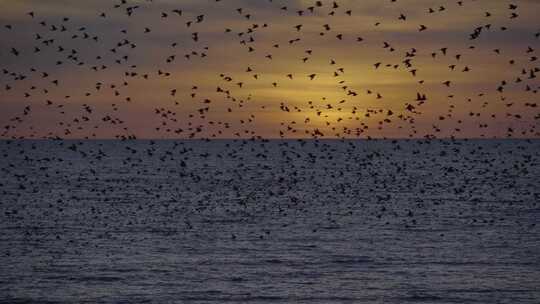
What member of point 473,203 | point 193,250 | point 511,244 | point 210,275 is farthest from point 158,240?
point 473,203

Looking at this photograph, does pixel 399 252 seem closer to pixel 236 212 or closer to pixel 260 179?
pixel 236 212

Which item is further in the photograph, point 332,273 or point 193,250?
point 193,250

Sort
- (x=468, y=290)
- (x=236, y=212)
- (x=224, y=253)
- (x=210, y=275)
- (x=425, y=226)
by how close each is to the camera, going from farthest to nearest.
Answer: (x=236, y=212) → (x=425, y=226) → (x=224, y=253) → (x=210, y=275) → (x=468, y=290)

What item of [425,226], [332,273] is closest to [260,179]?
[425,226]

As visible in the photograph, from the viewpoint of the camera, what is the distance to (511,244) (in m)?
74.6

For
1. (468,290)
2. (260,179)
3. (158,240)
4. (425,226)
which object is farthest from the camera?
(260,179)

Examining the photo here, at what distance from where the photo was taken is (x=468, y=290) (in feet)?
177

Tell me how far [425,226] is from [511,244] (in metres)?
15.5

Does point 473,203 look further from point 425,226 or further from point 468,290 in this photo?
point 468,290

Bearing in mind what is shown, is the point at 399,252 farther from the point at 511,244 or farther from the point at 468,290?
the point at 468,290

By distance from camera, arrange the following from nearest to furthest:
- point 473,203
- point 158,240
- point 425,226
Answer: point 158,240
point 425,226
point 473,203

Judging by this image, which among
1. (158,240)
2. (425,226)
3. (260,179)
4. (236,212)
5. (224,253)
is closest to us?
(224,253)

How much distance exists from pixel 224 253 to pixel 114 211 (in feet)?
124

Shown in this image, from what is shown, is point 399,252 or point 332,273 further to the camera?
point 399,252
